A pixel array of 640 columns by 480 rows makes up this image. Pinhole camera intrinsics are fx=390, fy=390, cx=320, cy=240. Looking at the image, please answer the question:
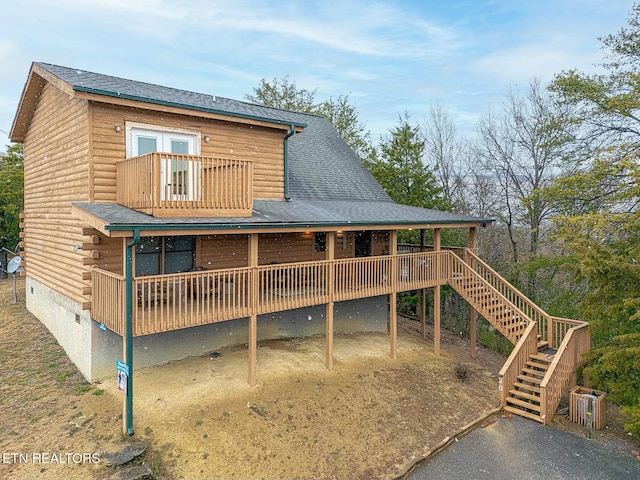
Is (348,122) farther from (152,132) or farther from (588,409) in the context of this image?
(588,409)

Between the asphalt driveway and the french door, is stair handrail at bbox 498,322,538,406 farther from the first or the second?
the french door

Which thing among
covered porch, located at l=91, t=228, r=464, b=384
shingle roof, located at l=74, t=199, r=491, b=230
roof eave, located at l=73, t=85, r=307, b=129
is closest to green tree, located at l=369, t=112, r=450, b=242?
shingle roof, located at l=74, t=199, r=491, b=230

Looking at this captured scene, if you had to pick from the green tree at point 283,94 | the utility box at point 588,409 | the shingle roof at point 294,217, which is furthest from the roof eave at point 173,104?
the green tree at point 283,94

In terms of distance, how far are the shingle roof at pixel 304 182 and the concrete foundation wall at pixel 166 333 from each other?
335 cm

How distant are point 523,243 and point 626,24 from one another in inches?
502

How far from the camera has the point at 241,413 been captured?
8227 mm

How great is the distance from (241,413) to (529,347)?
8.36 meters

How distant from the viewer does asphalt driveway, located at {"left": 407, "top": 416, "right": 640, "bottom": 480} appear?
7406mm

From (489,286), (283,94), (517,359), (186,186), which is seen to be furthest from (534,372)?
(283,94)

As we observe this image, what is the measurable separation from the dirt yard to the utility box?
1849mm

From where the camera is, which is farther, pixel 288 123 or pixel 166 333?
pixel 288 123

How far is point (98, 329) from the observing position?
9148 millimetres

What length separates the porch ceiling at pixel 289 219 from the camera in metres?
7.39

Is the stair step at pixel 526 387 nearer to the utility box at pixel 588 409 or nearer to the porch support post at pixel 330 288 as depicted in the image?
the utility box at pixel 588 409
